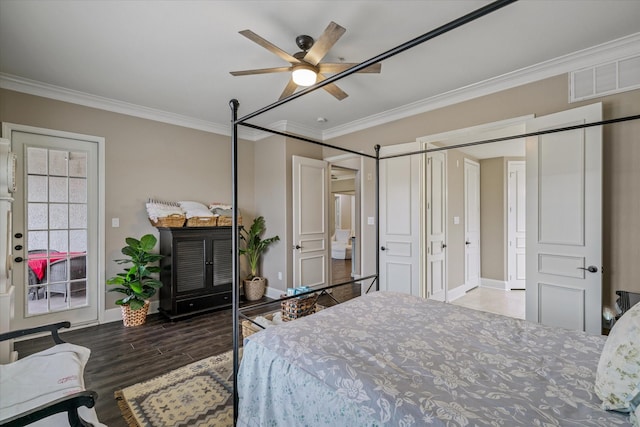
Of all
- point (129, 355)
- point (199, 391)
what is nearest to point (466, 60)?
point (199, 391)

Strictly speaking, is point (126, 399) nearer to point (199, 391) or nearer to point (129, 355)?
point (199, 391)

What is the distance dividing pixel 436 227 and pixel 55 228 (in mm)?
4582

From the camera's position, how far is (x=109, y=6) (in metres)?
1.95

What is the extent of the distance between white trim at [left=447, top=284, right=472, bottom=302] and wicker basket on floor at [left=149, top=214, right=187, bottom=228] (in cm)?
381

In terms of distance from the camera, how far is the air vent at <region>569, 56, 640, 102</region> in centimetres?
232

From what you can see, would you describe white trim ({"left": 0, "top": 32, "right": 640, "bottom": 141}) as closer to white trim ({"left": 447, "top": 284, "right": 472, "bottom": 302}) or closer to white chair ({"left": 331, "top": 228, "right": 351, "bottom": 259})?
white trim ({"left": 447, "top": 284, "right": 472, "bottom": 302})

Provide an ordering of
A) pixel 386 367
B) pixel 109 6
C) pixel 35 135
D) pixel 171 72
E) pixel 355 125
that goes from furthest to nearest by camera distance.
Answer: pixel 355 125
pixel 35 135
pixel 171 72
pixel 109 6
pixel 386 367

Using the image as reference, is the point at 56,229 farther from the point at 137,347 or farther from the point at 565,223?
the point at 565,223

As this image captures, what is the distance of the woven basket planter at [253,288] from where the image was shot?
14.6 ft

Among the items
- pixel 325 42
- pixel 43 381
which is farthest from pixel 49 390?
pixel 325 42

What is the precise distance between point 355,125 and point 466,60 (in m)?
1.93

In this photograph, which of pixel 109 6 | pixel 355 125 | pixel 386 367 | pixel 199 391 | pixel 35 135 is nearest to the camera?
pixel 386 367

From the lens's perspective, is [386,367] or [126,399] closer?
[386,367]

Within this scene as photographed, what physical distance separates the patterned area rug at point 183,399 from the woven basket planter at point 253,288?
6.62ft
